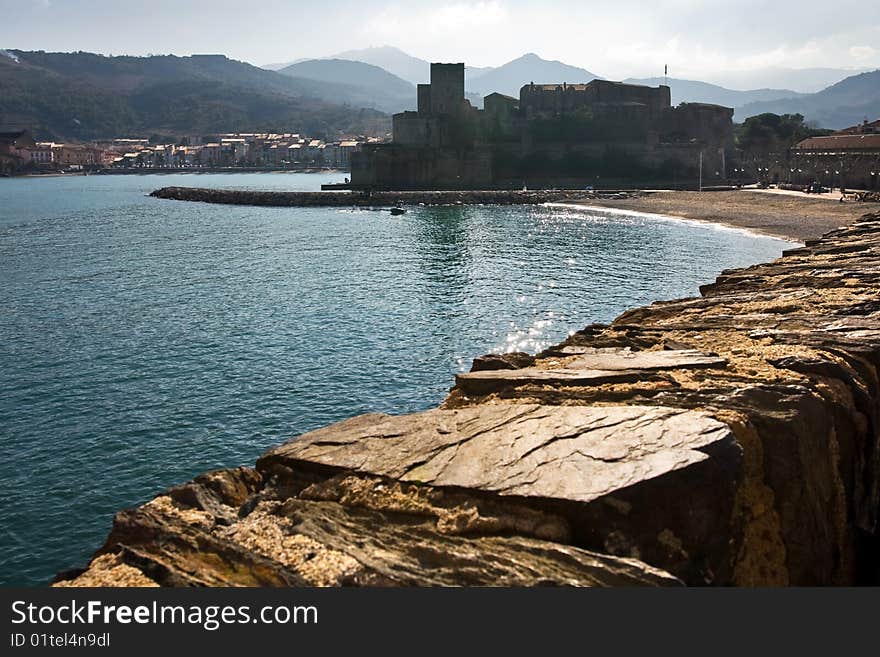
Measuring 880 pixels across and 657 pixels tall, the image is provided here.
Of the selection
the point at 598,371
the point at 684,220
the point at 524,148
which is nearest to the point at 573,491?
the point at 598,371

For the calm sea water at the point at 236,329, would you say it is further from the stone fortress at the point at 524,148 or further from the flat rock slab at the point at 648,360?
the stone fortress at the point at 524,148

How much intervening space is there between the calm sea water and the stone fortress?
4439 centimetres

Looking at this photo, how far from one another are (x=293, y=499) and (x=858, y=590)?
4.99 meters

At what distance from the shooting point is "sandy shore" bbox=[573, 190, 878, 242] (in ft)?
196

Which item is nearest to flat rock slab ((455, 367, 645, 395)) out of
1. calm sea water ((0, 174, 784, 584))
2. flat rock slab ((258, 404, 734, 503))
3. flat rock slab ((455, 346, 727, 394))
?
flat rock slab ((455, 346, 727, 394))

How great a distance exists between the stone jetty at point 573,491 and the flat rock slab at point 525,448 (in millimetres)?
23

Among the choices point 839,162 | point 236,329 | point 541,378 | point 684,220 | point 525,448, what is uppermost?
point 839,162

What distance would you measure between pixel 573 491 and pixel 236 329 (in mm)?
25013

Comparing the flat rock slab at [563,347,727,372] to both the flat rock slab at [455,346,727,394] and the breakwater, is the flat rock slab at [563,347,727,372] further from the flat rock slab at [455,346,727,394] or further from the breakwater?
the breakwater

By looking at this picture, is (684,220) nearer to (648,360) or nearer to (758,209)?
(758,209)

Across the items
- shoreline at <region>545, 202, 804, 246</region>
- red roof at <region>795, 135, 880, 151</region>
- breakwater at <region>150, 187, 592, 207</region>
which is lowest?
shoreline at <region>545, 202, 804, 246</region>

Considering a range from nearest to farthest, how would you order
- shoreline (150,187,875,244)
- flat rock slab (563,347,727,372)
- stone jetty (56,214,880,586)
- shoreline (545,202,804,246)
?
1. stone jetty (56,214,880,586)
2. flat rock slab (563,347,727,372)
3. shoreline (545,202,804,246)
4. shoreline (150,187,875,244)

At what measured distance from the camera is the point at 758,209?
248 ft

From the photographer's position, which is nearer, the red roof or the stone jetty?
the stone jetty
